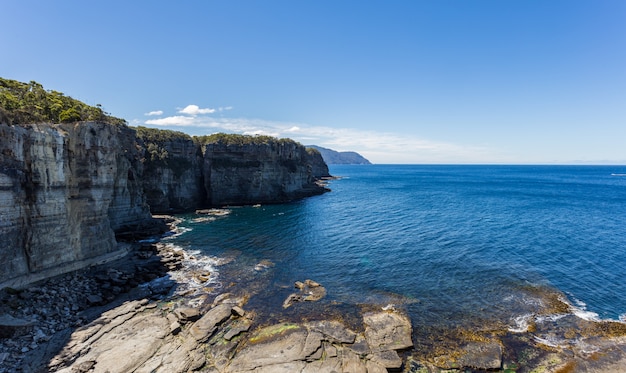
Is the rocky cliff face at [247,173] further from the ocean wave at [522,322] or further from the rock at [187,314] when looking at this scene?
the ocean wave at [522,322]

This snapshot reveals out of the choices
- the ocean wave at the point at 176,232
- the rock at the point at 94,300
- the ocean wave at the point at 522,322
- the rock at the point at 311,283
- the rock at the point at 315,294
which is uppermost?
the ocean wave at the point at 176,232

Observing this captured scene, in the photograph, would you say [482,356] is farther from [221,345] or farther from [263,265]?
[263,265]

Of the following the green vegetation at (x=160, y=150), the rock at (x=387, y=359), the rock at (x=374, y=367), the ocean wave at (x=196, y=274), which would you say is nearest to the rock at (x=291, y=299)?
the ocean wave at (x=196, y=274)

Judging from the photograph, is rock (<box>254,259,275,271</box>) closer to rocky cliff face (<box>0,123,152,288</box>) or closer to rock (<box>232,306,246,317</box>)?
rock (<box>232,306,246,317</box>)

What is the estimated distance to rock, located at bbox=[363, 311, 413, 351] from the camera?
19141mm

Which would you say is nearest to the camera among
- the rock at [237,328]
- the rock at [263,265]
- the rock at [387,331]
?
the rock at [387,331]

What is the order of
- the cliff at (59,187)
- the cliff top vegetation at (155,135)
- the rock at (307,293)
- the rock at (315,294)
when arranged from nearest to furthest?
the cliff at (59,187) < the rock at (307,293) < the rock at (315,294) < the cliff top vegetation at (155,135)

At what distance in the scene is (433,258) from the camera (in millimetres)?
35375

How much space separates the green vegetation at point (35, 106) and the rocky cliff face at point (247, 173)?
30.4 meters

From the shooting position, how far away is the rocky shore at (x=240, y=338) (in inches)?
683

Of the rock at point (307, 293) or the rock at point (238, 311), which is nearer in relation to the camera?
the rock at point (238, 311)

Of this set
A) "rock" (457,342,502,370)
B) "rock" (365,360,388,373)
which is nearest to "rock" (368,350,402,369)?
"rock" (365,360,388,373)

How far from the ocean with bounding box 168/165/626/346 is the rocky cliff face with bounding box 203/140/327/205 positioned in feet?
31.4

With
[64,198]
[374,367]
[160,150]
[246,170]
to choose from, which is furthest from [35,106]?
[246,170]
